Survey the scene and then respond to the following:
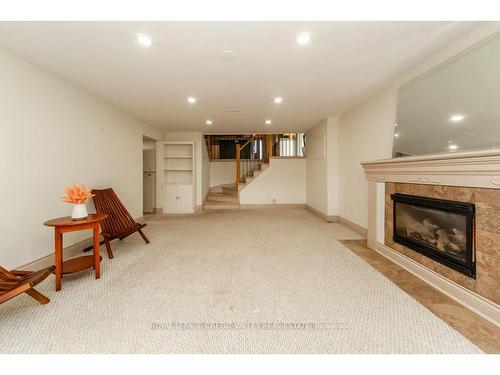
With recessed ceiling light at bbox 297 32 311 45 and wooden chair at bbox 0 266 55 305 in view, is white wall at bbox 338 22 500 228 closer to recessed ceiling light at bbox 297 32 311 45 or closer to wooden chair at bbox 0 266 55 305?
recessed ceiling light at bbox 297 32 311 45

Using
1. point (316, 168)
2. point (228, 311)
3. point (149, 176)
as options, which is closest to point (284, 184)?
point (316, 168)

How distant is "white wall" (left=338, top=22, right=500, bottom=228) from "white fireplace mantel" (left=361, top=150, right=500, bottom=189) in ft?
2.07

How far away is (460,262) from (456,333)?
2.41 feet

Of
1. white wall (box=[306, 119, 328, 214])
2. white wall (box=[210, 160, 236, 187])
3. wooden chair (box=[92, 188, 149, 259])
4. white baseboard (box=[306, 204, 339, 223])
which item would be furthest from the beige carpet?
white wall (box=[210, 160, 236, 187])

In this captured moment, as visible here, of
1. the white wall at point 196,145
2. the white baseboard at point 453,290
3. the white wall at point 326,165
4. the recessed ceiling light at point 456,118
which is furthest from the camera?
the white wall at point 196,145

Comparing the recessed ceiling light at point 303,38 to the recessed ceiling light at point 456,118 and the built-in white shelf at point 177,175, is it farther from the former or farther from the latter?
the built-in white shelf at point 177,175

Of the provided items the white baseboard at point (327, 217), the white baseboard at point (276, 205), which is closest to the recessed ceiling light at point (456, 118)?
the white baseboard at point (327, 217)

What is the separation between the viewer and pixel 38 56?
2273mm

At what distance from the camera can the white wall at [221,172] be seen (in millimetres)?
8328

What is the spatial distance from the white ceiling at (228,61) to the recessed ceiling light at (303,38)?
0.18 feet

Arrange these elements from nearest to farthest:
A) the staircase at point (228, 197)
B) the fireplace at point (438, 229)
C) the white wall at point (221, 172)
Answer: the fireplace at point (438, 229) < the staircase at point (228, 197) < the white wall at point (221, 172)

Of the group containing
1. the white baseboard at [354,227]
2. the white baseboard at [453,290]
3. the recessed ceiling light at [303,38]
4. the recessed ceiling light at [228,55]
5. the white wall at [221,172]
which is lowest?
the white baseboard at [453,290]

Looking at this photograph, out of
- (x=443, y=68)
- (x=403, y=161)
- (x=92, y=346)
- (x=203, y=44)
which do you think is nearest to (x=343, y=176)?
(x=403, y=161)
